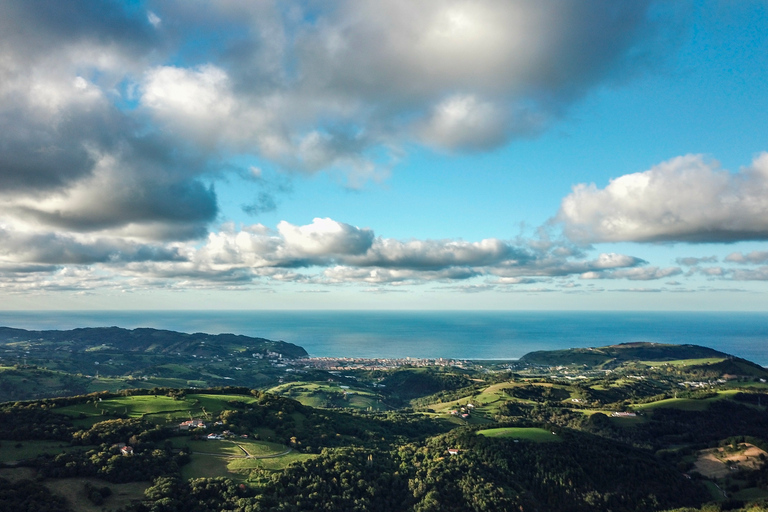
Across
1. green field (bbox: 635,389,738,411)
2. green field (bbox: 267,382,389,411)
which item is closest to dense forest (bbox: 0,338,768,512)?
green field (bbox: 635,389,738,411)

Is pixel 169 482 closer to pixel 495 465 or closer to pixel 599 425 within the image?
pixel 495 465

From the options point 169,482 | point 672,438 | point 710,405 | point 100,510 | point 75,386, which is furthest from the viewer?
point 75,386

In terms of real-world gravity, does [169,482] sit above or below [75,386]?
above

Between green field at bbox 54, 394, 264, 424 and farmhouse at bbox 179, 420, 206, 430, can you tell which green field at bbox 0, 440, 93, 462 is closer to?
green field at bbox 54, 394, 264, 424

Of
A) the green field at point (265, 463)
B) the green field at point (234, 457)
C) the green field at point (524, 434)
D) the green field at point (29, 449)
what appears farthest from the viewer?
the green field at point (524, 434)

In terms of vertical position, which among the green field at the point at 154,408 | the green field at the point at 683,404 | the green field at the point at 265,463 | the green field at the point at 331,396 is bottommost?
the green field at the point at 331,396

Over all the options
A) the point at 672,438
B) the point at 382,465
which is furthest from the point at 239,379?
the point at 672,438

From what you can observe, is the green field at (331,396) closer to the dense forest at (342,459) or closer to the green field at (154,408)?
the dense forest at (342,459)

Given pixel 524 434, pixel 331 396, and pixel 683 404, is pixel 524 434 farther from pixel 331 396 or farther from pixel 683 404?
pixel 331 396

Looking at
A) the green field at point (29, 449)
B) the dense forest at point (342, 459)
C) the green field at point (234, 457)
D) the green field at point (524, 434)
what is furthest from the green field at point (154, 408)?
the green field at point (524, 434)
